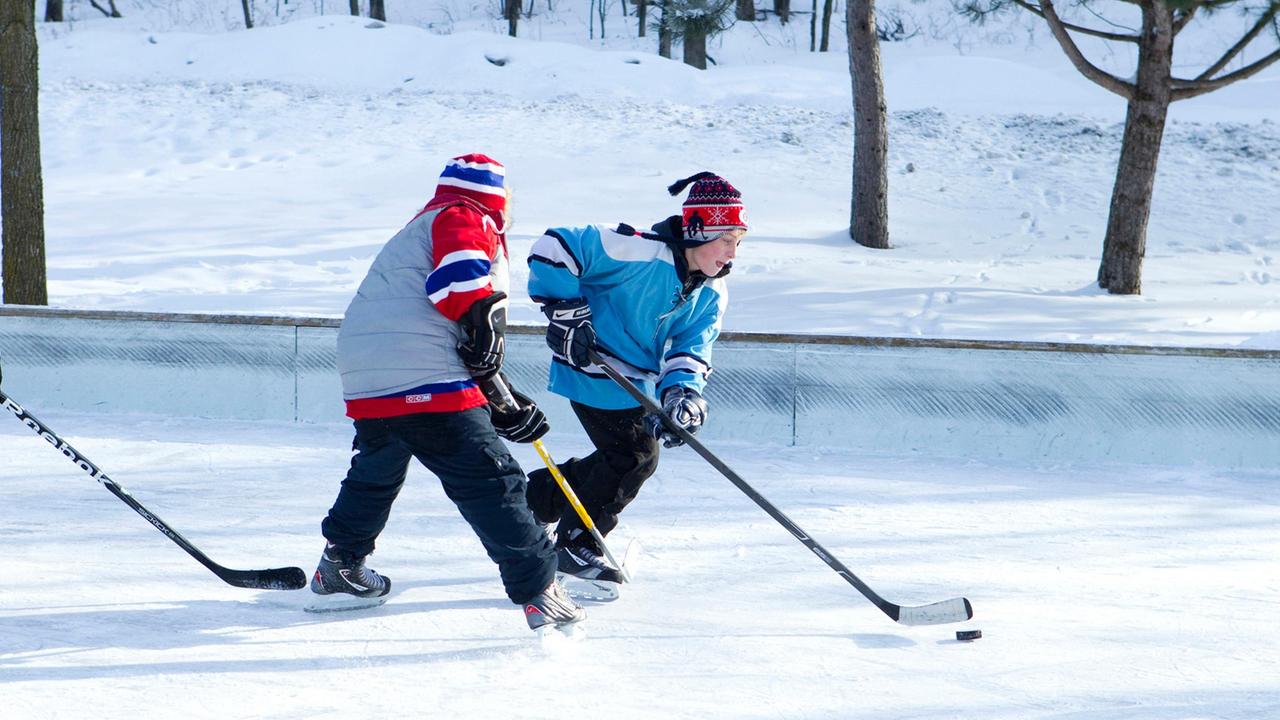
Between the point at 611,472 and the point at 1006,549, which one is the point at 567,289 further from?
the point at 1006,549

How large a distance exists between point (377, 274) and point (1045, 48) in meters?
25.5

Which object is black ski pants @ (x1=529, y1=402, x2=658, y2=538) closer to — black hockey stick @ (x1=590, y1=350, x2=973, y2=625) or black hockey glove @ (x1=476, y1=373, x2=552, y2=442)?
black hockey stick @ (x1=590, y1=350, x2=973, y2=625)

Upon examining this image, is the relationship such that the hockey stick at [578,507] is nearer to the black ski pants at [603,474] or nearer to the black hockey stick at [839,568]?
the black ski pants at [603,474]

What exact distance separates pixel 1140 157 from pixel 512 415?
6.73 meters

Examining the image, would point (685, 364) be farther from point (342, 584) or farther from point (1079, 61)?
point (1079, 61)

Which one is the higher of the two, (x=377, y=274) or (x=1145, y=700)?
(x=377, y=274)

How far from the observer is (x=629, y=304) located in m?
3.34

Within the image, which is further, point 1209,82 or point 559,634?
point 1209,82

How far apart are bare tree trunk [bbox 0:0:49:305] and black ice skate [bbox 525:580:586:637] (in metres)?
5.37

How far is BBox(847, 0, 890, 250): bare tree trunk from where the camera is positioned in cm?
1023

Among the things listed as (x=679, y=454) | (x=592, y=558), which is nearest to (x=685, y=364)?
(x=592, y=558)

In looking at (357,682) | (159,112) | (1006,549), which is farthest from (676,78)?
(357,682)

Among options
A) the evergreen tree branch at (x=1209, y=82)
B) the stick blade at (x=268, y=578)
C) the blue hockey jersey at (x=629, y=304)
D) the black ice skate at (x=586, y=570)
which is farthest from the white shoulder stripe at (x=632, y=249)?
the evergreen tree branch at (x=1209, y=82)

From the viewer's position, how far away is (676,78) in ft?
56.3
